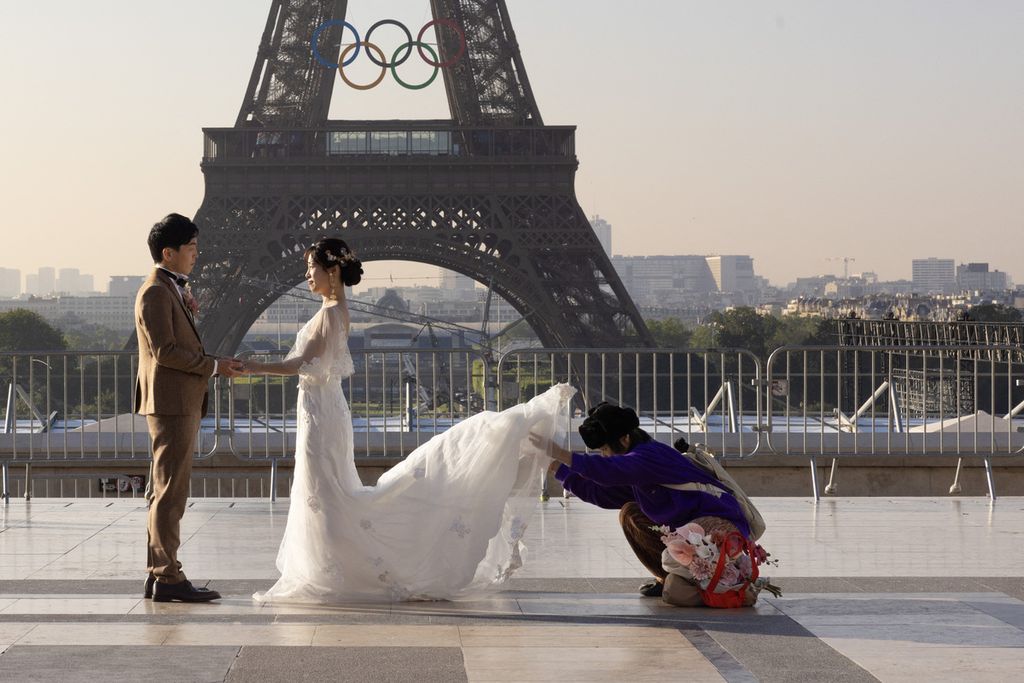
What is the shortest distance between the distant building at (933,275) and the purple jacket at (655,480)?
361ft

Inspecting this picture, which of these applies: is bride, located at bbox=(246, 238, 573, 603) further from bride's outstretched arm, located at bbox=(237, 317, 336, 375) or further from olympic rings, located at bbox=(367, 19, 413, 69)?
olympic rings, located at bbox=(367, 19, 413, 69)

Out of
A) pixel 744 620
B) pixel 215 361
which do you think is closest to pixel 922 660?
pixel 744 620

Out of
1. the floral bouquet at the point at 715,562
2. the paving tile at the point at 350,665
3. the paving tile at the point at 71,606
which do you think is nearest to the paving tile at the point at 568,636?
the paving tile at the point at 350,665

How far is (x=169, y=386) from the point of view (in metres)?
5.47

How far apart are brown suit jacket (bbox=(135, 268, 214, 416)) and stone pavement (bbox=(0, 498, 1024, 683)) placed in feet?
2.48

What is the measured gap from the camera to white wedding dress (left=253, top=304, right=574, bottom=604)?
219 inches

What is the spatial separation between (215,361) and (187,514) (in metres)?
3.22

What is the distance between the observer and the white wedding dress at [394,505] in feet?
18.3

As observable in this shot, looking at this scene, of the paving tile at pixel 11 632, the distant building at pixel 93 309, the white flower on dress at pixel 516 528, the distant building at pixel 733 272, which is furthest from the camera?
the distant building at pixel 733 272

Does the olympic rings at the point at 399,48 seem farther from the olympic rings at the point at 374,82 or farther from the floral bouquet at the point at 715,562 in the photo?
the floral bouquet at the point at 715,562

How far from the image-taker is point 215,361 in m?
5.50

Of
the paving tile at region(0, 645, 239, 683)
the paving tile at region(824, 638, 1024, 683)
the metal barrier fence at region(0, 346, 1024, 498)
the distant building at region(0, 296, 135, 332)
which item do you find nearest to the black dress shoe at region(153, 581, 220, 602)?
the paving tile at region(0, 645, 239, 683)

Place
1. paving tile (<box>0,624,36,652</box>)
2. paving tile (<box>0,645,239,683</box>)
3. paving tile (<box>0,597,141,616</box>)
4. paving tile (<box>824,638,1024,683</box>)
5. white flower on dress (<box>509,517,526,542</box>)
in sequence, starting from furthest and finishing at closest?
white flower on dress (<box>509,517,526,542</box>), paving tile (<box>0,597,141,616</box>), paving tile (<box>0,624,36,652</box>), paving tile (<box>824,638,1024,683</box>), paving tile (<box>0,645,239,683</box>)

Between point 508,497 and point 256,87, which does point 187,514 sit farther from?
point 256,87
